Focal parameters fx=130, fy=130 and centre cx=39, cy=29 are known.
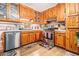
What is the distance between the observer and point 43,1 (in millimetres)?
2236

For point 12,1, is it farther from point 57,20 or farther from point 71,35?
point 71,35

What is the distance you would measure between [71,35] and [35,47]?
643 millimetres

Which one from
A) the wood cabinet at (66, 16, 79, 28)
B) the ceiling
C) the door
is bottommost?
the door

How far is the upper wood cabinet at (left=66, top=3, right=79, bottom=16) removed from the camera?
2.14 metres

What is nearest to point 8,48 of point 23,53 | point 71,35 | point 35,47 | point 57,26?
point 23,53

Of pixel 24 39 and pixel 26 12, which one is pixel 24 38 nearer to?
pixel 24 39

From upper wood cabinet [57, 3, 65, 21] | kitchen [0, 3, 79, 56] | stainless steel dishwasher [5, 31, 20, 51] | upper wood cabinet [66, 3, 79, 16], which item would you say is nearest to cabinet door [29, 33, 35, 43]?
kitchen [0, 3, 79, 56]

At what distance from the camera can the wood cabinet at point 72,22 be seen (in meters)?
2.13

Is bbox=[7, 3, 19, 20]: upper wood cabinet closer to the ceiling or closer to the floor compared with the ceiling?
closer to the floor

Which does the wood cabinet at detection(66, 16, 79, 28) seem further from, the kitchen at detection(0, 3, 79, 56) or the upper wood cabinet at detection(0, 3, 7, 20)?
the upper wood cabinet at detection(0, 3, 7, 20)

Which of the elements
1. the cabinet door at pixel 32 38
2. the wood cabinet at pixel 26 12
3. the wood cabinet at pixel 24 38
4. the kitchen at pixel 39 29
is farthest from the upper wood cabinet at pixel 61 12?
the wood cabinet at pixel 24 38

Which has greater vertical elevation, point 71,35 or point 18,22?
point 18,22

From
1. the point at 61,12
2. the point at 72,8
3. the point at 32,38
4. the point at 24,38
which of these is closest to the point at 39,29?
the point at 32,38

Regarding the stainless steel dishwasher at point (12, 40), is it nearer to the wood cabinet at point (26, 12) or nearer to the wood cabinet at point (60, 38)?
the wood cabinet at point (26, 12)
